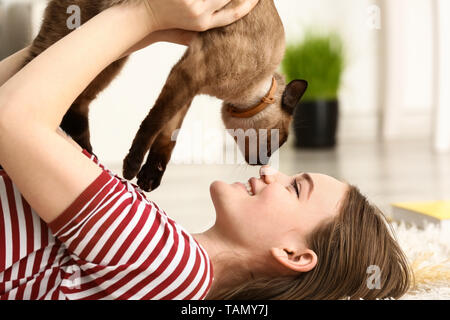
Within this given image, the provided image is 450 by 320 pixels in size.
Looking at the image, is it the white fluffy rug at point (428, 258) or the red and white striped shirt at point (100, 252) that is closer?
the red and white striped shirt at point (100, 252)

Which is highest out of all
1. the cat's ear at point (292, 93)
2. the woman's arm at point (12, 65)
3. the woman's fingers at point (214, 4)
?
the woman's fingers at point (214, 4)

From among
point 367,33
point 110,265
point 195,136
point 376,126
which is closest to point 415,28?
point 367,33

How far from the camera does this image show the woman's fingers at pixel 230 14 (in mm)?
1070

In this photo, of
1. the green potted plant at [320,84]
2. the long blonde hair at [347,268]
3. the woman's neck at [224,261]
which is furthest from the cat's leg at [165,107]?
the green potted plant at [320,84]

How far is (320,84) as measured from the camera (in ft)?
9.14

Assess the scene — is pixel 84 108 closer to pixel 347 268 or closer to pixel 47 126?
pixel 47 126

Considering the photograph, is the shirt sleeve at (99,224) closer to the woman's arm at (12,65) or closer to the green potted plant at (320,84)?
the woman's arm at (12,65)

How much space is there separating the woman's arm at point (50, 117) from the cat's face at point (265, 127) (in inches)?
16.0

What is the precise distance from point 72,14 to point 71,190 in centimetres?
46

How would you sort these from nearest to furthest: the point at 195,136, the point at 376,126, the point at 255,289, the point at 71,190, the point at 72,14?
1. the point at 71,190
2. the point at 255,289
3. the point at 72,14
4. the point at 195,136
5. the point at 376,126

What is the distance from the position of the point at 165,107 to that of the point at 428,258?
741 millimetres

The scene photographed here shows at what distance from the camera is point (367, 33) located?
11.8ft
